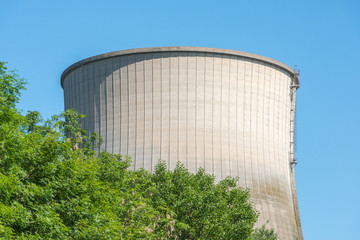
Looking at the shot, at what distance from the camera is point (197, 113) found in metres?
40.2

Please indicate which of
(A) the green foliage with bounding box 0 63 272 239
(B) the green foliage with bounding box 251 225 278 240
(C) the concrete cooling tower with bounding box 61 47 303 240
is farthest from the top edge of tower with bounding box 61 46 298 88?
(A) the green foliage with bounding box 0 63 272 239

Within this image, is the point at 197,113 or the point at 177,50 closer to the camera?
the point at 197,113

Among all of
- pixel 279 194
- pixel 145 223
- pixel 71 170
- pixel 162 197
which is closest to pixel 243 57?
pixel 279 194

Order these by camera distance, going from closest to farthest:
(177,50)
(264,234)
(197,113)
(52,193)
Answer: (52,193)
(264,234)
(197,113)
(177,50)

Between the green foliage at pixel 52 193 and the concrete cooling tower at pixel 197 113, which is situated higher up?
the concrete cooling tower at pixel 197 113

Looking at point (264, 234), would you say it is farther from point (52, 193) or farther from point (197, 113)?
point (52, 193)

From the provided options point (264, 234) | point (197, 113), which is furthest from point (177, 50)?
point (264, 234)

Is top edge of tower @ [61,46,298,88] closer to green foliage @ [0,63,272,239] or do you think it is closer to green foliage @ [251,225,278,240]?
green foliage @ [251,225,278,240]

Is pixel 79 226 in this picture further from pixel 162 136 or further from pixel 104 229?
pixel 162 136

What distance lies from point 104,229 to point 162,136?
831 inches

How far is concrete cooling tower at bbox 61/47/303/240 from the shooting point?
3944cm

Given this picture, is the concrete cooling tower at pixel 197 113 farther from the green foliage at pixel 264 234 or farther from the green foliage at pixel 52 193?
the green foliage at pixel 52 193

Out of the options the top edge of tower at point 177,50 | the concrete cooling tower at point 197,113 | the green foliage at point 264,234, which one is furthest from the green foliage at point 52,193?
the top edge of tower at point 177,50

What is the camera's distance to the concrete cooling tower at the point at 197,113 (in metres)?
39.4
